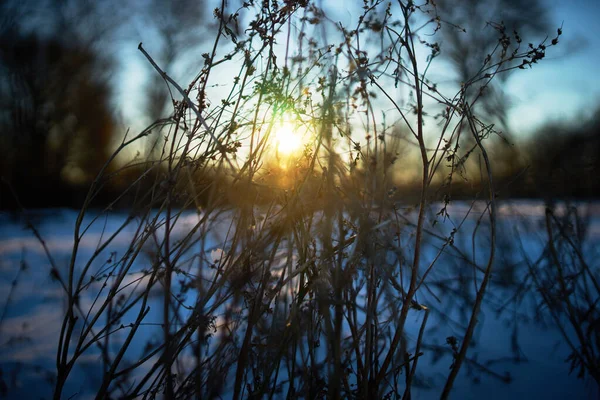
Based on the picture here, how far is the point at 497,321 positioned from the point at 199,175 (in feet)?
8.32

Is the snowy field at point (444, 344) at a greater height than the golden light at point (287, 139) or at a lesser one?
lesser

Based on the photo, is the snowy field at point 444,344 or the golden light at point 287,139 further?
the snowy field at point 444,344

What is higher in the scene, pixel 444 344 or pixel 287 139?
pixel 287 139

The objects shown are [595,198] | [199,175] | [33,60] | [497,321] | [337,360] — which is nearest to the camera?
[337,360]

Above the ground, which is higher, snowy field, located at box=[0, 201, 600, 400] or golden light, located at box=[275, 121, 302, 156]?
golden light, located at box=[275, 121, 302, 156]

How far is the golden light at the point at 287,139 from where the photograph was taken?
53.1 inches

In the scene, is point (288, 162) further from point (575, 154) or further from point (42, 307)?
point (42, 307)

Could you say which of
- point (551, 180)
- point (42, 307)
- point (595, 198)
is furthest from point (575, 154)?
point (42, 307)

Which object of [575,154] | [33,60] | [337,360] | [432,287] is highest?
[33,60]

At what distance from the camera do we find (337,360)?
3.30 ft

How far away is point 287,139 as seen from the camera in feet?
4.53

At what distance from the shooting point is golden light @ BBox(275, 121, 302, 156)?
135 centimetres

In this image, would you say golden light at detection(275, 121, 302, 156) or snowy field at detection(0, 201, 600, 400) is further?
snowy field at detection(0, 201, 600, 400)

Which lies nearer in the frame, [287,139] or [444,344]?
[287,139]
